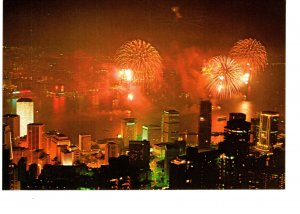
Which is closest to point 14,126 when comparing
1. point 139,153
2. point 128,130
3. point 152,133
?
point 128,130

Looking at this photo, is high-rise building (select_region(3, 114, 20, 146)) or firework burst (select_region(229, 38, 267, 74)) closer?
high-rise building (select_region(3, 114, 20, 146))

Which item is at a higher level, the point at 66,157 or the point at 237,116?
the point at 237,116

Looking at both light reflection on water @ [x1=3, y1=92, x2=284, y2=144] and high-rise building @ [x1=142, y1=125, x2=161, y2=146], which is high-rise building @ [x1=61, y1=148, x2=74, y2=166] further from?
high-rise building @ [x1=142, y1=125, x2=161, y2=146]

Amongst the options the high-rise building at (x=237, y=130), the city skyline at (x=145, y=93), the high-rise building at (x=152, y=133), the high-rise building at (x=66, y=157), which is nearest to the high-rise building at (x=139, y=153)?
the city skyline at (x=145, y=93)

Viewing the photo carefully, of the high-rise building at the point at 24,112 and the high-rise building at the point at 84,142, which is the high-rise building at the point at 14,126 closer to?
the high-rise building at the point at 24,112

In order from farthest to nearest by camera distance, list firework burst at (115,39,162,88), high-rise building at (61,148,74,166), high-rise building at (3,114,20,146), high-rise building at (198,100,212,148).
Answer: high-rise building at (198,100,212,148), firework burst at (115,39,162,88), high-rise building at (61,148,74,166), high-rise building at (3,114,20,146)

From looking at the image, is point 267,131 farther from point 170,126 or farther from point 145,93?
point 145,93

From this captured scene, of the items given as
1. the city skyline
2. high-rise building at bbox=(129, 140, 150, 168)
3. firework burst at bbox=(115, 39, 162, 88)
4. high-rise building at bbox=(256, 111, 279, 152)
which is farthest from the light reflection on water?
firework burst at bbox=(115, 39, 162, 88)
